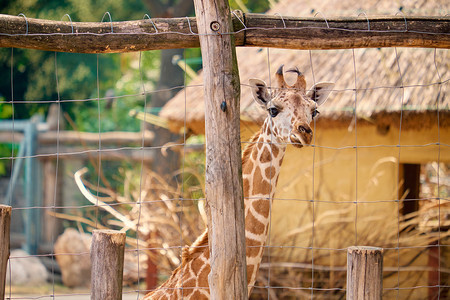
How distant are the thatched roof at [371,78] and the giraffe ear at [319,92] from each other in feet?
4.45

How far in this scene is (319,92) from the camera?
12.1ft

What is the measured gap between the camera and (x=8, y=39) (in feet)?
9.33

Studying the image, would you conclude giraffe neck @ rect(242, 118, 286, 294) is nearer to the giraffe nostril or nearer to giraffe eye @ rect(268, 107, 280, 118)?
giraffe eye @ rect(268, 107, 280, 118)

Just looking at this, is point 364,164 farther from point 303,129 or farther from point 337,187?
point 303,129

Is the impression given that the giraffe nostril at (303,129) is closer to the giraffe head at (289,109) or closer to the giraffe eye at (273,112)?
the giraffe head at (289,109)

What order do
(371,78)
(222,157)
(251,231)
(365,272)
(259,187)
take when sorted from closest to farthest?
1. (365,272)
2. (222,157)
3. (251,231)
4. (259,187)
5. (371,78)

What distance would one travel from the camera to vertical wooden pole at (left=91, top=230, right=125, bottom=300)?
2471 millimetres

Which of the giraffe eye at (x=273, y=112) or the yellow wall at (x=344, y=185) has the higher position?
the giraffe eye at (x=273, y=112)

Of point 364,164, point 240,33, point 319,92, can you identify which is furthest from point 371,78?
point 240,33

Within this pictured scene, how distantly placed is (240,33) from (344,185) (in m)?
3.67

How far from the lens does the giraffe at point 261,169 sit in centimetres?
332

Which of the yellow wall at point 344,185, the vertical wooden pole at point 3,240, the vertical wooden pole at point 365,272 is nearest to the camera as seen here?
the vertical wooden pole at point 365,272

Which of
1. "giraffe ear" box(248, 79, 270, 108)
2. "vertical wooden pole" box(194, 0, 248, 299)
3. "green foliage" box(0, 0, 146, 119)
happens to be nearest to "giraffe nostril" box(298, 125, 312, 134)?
"giraffe ear" box(248, 79, 270, 108)

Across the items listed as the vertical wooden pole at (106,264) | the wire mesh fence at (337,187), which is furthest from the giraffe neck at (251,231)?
the wire mesh fence at (337,187)
